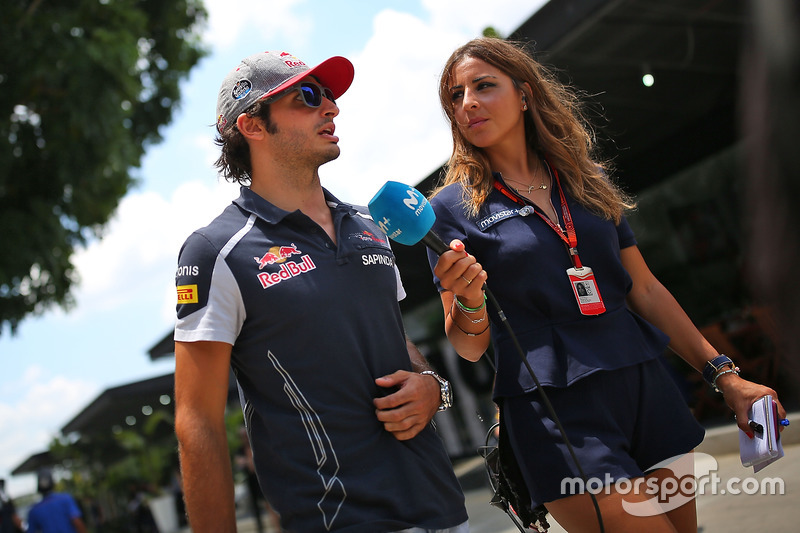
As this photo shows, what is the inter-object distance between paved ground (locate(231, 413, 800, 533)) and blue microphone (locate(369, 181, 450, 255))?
167cm

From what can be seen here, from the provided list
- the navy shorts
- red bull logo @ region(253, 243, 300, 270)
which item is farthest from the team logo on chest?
the navy shorts

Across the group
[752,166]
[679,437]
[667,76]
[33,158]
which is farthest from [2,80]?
[752,166]

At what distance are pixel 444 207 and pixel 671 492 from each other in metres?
1.20

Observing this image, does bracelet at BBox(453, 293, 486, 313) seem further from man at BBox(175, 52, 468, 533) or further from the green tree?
the green tree

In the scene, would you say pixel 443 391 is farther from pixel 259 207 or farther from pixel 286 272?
pixel 259 207

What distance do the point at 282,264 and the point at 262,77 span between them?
2.24ft

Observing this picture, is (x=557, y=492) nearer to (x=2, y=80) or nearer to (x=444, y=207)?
(x=444, y=207)

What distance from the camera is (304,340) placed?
2.12 metres

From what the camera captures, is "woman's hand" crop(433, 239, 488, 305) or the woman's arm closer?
"woman's hand" crop(433, 239, 488, 305)

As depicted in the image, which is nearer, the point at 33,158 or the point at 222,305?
the point at 222,305

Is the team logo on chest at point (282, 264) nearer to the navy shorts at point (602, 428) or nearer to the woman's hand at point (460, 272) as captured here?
the woman's hand at point (460, 272)

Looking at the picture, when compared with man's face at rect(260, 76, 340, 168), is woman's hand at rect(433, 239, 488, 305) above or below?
below

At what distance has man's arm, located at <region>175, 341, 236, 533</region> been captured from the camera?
6.59 ft

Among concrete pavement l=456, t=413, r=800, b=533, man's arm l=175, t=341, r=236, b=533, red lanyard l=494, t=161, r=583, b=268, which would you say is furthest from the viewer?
concrete pavement l=456, t=413, r=800, b=533
